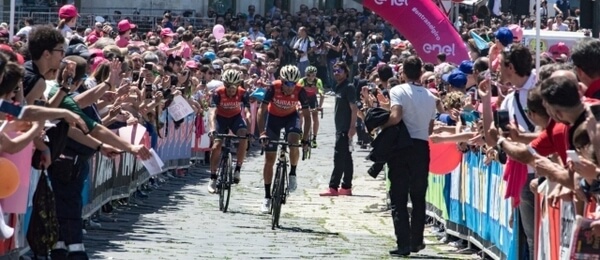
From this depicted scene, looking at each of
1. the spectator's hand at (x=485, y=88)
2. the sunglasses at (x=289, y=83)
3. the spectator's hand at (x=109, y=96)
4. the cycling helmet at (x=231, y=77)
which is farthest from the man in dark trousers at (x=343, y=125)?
the spectator's hand at (x=485, y=88)

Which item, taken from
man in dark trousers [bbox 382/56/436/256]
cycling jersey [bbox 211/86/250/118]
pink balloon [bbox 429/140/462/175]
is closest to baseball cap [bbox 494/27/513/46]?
man in dark trousers [bbox 382/56/436/256]

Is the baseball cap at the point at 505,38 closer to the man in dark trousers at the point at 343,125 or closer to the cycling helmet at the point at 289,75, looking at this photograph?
the cycling helmet at the point at 289,75

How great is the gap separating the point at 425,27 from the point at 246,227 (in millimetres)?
7500

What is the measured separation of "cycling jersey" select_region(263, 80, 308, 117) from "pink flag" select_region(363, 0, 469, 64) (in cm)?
460

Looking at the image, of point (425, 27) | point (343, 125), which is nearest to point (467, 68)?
point (343, 125)

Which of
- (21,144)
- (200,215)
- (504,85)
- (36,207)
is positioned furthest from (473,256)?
(21,144)

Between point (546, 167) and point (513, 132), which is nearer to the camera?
point (546, 167)

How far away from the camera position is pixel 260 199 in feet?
74.8

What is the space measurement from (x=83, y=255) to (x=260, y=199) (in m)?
A: 10.6

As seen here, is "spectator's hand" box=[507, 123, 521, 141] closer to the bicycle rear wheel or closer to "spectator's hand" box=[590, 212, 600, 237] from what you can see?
"spectator's hand" box=[590, 212, 600, 237]

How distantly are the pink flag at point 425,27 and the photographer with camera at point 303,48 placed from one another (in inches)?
931

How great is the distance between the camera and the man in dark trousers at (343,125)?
77.9ft

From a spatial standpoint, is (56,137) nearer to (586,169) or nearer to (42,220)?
(42,220)

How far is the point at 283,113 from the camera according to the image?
20.7 m
